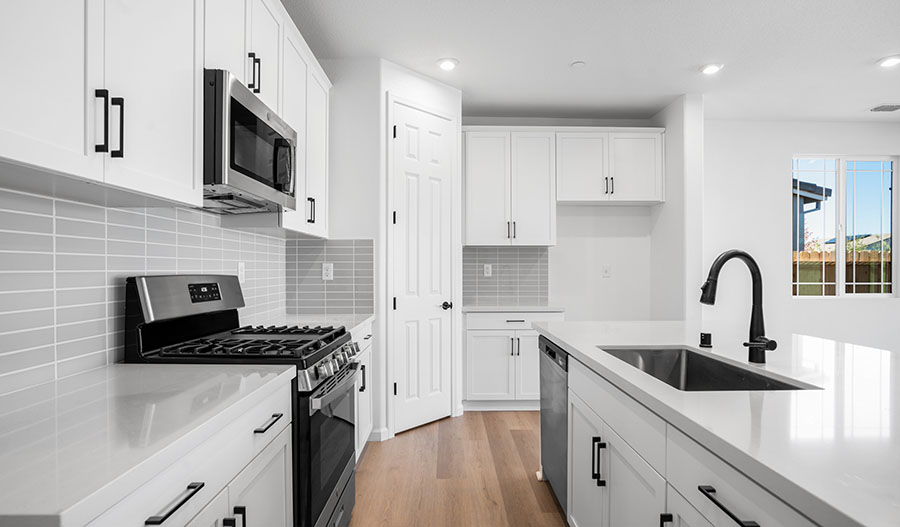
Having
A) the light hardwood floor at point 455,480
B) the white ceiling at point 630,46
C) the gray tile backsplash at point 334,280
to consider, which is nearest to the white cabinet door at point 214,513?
the light hardwood floor at point 455,480

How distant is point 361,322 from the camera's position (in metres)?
2.85

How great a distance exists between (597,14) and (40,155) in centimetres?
276

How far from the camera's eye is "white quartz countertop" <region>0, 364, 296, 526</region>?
0.66 meters

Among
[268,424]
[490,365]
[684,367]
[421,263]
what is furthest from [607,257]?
[268,424]

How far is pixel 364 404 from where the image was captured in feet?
9.87

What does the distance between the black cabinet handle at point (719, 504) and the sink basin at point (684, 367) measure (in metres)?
0.77

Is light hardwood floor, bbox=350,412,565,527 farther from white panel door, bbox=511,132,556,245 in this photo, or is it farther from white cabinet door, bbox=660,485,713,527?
white panel door, bbox=511,132,556,245

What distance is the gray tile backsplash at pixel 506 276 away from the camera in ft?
15.3

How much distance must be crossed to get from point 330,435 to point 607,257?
360 centimetres

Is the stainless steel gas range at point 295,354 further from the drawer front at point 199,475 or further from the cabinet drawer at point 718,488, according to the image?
the cabinet drawer at point 718,488

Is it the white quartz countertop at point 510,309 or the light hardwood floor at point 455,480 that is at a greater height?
the white quartz countertop at point 510,309

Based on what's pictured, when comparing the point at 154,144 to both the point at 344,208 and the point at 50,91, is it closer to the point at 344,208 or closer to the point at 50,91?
the point at 50,91

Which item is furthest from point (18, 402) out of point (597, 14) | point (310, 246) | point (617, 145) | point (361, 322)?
point (617, 145)

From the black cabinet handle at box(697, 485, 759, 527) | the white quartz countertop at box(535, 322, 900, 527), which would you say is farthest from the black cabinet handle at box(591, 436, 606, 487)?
the black cabinet handle at box(697, 485, 759, 527)
